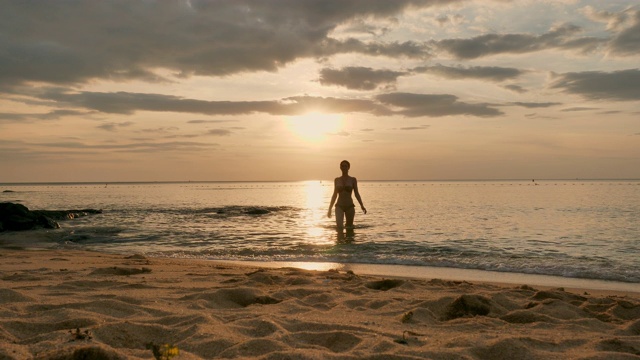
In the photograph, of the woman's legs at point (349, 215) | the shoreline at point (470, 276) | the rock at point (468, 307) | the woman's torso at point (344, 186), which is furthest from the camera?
the woman's legs at point (349, 215)

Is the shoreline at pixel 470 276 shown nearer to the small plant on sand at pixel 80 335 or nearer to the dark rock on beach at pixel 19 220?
the small plant on sand at pixel 80 335

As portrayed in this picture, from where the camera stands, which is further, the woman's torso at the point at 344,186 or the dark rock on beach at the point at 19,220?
the dark rock on beach at the point at 19,220

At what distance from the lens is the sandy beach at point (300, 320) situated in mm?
3816

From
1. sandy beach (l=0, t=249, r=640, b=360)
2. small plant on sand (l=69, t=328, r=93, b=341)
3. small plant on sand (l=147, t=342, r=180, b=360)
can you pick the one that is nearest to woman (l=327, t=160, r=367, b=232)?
sandy beach (l=0, t=249, r=640, b=360)

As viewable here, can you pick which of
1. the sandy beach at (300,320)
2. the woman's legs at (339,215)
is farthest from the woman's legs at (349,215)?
the sandy beach at (300,320)

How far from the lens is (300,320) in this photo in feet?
15.8

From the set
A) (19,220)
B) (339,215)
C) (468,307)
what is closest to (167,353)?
(468,307)

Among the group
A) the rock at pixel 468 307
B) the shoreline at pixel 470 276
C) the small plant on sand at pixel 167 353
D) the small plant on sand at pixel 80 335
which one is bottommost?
the shoreline at pixel 470 276

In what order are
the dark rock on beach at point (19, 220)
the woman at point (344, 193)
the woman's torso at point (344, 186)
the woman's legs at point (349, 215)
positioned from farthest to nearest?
the dark rock on beach at point (19, 220) → the woman's legs at point (349, 215) → the woman's torso at point (344, 186) → the woman at point (344, 193)

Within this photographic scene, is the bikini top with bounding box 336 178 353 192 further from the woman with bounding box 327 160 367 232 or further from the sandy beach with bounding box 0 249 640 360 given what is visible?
the sandy beach with bounding box 0 249 640 360

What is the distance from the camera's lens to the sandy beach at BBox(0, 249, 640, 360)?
3.82 meters

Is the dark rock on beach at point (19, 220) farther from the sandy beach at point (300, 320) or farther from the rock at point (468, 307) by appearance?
the rock at point (468, 307)

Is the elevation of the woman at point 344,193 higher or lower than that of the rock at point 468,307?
higher

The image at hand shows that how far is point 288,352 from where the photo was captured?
369 cm
